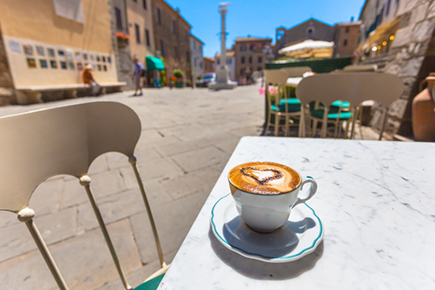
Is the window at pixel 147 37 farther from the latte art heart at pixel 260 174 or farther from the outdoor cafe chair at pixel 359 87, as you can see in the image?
the latte art heart at pixel 260 174

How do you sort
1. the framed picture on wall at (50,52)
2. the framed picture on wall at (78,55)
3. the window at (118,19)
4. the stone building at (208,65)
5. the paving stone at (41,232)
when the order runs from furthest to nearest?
1. the stone building at (208,65)
2. the window at (118,19)
3. the framed picture on wall at (78,55)
4. the framed picture on wall at (50,52)
5. the paving stone at (41,232)

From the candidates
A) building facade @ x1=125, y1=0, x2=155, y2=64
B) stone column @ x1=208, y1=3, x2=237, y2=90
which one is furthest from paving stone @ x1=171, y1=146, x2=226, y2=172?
building facade @ x1=125, y1=0, x2=155, y2=64

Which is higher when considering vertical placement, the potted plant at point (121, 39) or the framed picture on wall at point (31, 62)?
the potted plant at point (121, 39)

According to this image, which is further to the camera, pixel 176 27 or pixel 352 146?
pixel 176 27

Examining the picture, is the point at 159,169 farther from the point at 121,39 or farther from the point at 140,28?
the point at 140,28

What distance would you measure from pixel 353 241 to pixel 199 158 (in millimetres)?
2282

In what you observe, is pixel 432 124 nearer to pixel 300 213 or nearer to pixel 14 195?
pixel 300 213

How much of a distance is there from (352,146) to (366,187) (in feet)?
Result: 0.87

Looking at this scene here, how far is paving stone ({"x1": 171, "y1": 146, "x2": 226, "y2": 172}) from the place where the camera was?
239 cm

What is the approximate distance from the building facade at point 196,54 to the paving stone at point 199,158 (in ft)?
65.3

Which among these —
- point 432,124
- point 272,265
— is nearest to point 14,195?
point 272,265


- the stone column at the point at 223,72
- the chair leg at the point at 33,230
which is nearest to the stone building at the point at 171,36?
the stone column at the point at 223,72

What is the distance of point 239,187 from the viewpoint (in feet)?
1.09

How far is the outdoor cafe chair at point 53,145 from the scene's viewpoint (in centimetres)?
43
